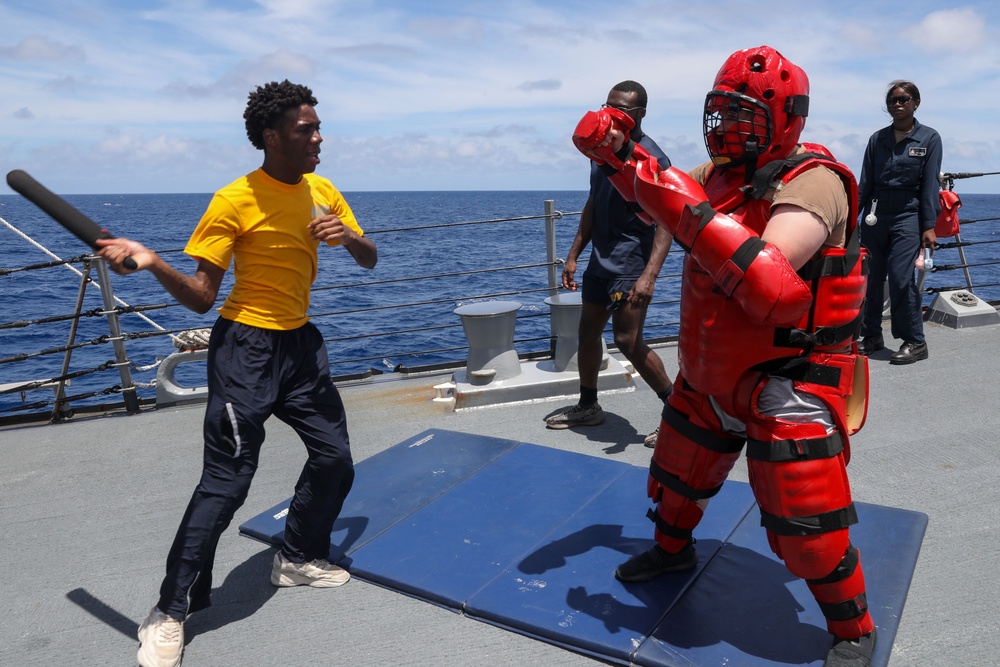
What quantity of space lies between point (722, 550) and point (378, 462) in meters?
1.91

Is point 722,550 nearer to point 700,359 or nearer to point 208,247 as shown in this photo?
point 700,359

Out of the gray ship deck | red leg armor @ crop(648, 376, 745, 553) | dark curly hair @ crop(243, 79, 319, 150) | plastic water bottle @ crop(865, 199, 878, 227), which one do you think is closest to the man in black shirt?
the gray ship deck

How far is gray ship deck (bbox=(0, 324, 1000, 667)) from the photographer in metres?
2.69

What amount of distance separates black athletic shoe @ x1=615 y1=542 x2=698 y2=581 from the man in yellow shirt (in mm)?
1134

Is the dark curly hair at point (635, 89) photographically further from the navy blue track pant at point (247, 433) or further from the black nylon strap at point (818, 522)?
the black nylon strap at point (818, 522)

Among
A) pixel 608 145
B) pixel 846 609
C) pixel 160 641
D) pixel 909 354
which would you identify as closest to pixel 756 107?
pixel 608 145

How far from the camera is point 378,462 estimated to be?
167 inches

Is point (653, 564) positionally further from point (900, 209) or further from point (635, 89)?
point (900, 209)

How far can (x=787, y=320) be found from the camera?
2.09 meters

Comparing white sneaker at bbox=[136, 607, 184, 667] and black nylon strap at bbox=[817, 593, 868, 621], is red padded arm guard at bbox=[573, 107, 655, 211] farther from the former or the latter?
white sneaker at bbox=[136, 607, 184, 667]

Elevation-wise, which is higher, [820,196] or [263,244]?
[820,196]

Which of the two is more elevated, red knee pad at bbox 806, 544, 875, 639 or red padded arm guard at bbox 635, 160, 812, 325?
red padded arm guard at bbox 635, 160, 812, 325

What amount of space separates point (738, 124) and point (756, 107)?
7 cm

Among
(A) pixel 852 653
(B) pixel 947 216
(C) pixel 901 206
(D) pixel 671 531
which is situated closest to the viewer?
(A) pixel 852 653
